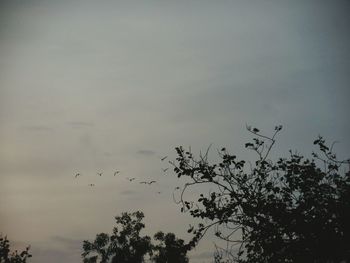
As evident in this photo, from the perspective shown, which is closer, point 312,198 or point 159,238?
point 312,198

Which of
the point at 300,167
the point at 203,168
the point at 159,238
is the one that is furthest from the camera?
the point at 159,238

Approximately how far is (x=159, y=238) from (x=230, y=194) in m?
41.8

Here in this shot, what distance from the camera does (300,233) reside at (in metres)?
11.2

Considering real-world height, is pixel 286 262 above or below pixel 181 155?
below

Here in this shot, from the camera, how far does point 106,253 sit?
4975 centimetres

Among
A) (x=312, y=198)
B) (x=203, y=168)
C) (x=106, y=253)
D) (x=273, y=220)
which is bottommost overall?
(x=273, y=220)

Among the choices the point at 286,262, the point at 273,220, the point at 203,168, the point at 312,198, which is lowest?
the point at 286,262

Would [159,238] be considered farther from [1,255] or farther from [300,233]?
[300,233]

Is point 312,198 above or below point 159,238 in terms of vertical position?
below

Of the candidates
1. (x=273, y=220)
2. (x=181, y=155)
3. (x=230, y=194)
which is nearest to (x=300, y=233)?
(x=273, y=220)

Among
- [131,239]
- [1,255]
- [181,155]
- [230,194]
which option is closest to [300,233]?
[230,194]

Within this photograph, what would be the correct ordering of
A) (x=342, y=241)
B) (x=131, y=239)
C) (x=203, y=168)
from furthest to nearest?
(x=131, y=239) < (x=203, y=168) < (x=342, y=241)

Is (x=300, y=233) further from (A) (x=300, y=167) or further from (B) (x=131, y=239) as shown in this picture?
(B) (x=131, y=239)

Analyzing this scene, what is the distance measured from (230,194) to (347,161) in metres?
4.79
